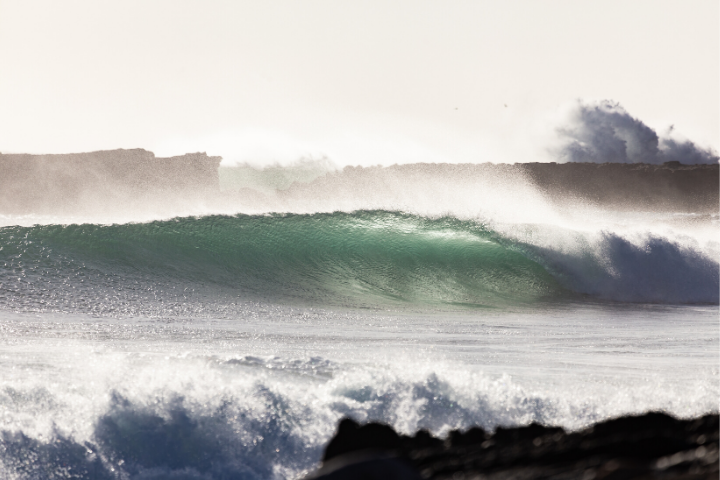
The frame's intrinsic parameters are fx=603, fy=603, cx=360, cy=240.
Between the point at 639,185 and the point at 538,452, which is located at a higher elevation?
the point at 639,185

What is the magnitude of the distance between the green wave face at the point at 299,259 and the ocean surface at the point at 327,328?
0.15ft

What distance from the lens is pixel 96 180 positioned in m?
30.7

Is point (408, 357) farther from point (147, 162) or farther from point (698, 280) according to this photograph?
point (147, 162)

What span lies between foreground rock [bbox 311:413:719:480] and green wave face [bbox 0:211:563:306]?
5717 millimetres

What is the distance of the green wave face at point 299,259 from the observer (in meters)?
8.80

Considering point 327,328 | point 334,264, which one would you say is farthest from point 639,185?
point 327,328

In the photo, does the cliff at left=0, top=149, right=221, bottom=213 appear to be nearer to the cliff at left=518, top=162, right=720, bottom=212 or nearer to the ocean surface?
the ocean surface

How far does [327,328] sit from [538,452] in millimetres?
4432

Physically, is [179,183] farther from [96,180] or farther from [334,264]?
[334,264]

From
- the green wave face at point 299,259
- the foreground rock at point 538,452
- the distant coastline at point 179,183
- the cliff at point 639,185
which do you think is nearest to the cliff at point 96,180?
the distant coastline at point 179,183

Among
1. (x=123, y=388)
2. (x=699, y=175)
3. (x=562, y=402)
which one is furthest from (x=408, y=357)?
(x=699, y=175)

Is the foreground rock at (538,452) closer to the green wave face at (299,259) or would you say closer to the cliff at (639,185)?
the green wave face at (299,259)

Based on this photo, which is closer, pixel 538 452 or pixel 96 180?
pixel 538 452

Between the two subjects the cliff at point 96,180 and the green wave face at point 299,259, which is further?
the cliff at point 96,180
